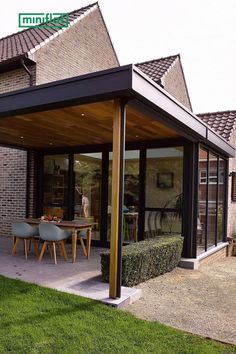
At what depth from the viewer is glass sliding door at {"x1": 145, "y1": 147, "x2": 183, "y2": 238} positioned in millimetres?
7316

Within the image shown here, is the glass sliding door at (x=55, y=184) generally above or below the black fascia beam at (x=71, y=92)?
below

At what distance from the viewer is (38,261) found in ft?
21.3

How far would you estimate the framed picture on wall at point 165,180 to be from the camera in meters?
7.40

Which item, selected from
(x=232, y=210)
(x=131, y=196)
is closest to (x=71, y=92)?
(x=131, y=196)

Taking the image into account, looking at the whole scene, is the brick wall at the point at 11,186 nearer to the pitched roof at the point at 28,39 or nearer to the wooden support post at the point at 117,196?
the pitched roof at the point at 28,39

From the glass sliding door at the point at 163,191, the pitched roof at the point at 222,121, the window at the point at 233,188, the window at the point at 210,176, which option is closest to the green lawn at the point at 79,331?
the glass sliding door at the point at 163,191

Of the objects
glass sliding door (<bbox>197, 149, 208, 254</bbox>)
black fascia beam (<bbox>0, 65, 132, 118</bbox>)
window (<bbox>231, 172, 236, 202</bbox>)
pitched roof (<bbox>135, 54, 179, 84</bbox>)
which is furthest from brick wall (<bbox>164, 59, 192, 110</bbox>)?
black fascia beam (<bbox>0, 65, 132, 118</bbox>)

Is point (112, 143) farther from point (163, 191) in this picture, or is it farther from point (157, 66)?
point (157, 66)

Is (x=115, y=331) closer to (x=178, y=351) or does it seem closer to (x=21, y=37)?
(x=178, y=351)

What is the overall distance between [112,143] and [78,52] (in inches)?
201

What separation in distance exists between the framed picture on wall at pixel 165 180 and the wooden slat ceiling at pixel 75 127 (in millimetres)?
854

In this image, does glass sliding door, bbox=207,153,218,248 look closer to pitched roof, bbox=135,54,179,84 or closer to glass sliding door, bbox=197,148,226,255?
glass sliding door, bbox=197,148,226,255

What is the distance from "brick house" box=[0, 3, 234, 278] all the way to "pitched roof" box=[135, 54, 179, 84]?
2.33 feet

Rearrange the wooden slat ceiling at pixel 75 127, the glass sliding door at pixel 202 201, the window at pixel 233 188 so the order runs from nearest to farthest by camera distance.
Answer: the wooden slat ceiling at pixel 75 127, the glass sliding door at pixel 202 201, the window at pixel 233 188
